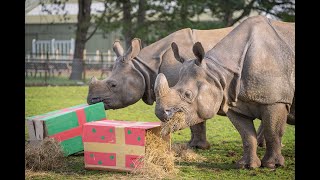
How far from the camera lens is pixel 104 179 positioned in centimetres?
613

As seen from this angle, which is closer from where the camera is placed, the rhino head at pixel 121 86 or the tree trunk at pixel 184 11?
the rhino head at pixel 121 86

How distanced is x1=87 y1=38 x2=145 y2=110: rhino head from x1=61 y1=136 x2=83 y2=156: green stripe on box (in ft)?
2.60

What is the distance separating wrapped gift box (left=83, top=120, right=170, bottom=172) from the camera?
248 inches

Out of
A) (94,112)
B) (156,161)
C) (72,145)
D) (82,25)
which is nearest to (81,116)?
(94,112)

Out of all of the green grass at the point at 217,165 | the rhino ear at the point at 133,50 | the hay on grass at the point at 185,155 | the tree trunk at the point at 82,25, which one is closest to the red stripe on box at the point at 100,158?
the green grass at the point at 217,165

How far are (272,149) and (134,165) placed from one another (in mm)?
1550

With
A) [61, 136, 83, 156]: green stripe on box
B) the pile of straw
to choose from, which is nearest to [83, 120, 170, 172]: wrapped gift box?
the pile of straw

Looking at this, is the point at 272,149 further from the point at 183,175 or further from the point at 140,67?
the point at 140,67

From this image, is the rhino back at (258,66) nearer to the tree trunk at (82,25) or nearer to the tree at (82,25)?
the tree at (82,25)

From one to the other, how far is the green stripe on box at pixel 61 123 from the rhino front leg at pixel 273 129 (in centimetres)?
235

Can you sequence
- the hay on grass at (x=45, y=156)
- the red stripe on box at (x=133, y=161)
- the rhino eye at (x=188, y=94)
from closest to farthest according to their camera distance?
the rhino eye at (x=188, y=94) < the red stripe on box at (x=133, y=161) < the hay on grass at (x=45, y=156)

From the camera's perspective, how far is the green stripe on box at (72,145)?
7453 mm
